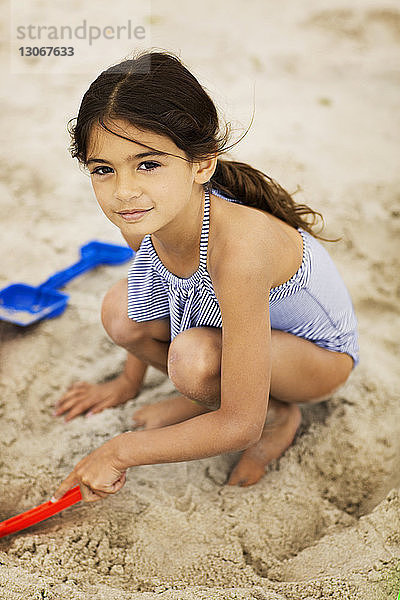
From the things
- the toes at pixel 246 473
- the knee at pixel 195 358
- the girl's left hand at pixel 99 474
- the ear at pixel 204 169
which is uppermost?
the ear at pixel 204 169

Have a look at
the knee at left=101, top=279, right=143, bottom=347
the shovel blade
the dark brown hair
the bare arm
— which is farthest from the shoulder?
the shovel blade

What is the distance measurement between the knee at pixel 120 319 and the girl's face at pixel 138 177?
34 centimetres

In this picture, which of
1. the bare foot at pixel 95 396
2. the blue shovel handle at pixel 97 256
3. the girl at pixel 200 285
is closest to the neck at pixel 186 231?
the girl at pixel 200 285

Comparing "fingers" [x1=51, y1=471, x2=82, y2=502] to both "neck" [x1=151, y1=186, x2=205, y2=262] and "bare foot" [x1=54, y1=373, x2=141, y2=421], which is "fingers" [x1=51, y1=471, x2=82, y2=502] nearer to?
"bare foot" [x1=54, y1=373, x2=141, y2=421]

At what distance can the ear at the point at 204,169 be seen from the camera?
39.2 inches

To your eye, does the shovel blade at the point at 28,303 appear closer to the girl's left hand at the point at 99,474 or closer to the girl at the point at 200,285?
the girl at the point at 200,285

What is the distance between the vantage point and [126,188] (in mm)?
927

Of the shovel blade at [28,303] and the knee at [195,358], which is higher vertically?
the knee at [195,358]

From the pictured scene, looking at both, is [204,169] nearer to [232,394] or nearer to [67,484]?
[232,394]

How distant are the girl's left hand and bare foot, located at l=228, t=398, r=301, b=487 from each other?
275 millimetres

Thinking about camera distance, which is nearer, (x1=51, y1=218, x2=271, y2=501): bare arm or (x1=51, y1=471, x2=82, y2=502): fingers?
(x1=51, y1=218, x2=271, y2=501): bare arm

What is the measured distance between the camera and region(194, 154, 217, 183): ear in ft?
3.27

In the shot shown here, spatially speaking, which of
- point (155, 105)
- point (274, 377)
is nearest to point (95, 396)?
point (274, 377)

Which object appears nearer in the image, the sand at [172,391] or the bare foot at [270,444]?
the sand at [172,391]
